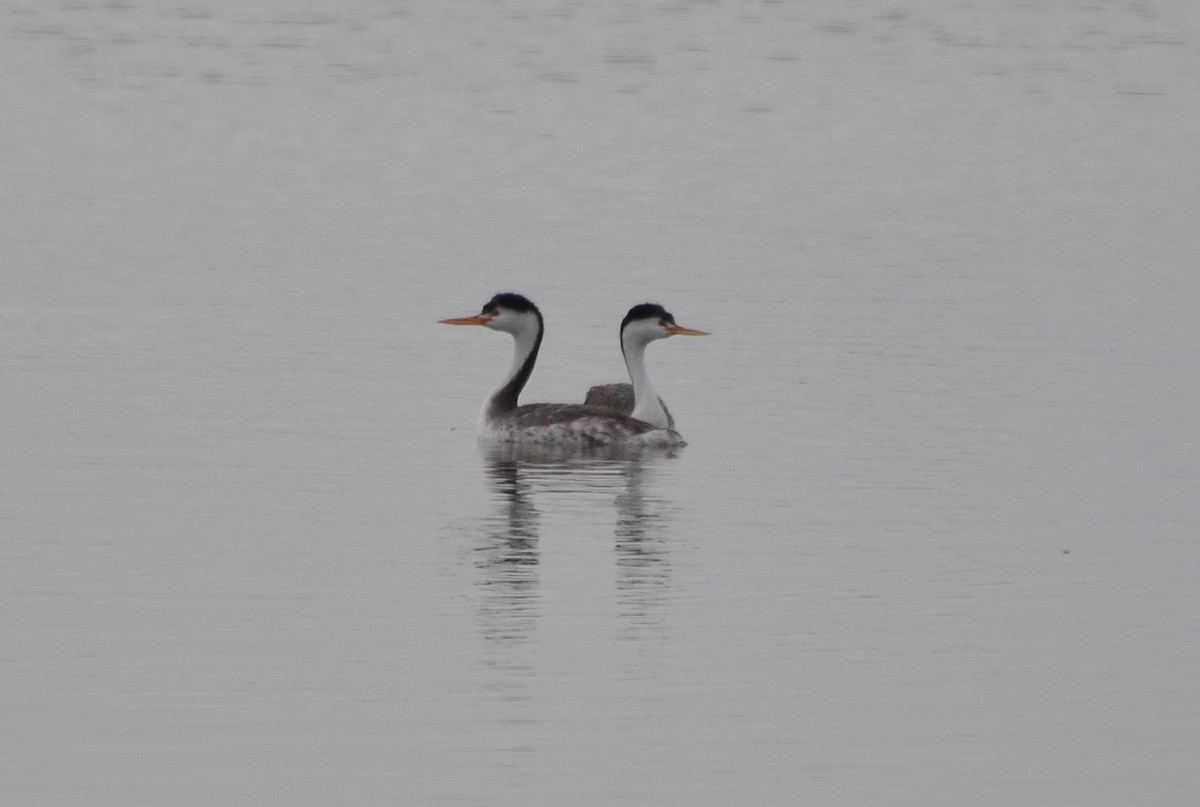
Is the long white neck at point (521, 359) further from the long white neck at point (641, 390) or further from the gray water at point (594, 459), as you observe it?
the long white neck at point (641, 390)

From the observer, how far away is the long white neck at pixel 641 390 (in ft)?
56.6

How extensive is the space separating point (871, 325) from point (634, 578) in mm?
8691

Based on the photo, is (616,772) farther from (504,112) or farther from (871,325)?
(504,112)

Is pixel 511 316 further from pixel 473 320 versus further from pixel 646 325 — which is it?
pixel 646 325

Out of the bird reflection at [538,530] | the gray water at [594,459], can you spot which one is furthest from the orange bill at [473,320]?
the bird reflection at [538,530]

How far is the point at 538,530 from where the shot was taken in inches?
538

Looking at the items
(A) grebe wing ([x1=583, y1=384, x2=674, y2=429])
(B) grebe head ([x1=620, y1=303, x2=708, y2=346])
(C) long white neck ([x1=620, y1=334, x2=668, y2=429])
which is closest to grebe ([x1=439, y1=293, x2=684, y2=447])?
(C) long white neck ([x1=620, y1=334, x2=668, y2=429])

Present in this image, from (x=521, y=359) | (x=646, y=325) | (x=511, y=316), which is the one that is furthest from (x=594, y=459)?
(x=511, y=316)

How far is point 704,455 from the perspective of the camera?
53.4 ft

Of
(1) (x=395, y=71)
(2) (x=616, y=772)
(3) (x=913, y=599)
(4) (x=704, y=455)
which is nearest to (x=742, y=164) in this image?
(1) (x=395, y=71)

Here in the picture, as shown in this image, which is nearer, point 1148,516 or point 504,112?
point 1148,516

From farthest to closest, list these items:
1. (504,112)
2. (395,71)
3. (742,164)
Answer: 1. (395,71)
2. (504,112)
3. (742,164)

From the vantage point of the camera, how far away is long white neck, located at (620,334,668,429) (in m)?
17.3

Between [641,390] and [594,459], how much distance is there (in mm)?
930
